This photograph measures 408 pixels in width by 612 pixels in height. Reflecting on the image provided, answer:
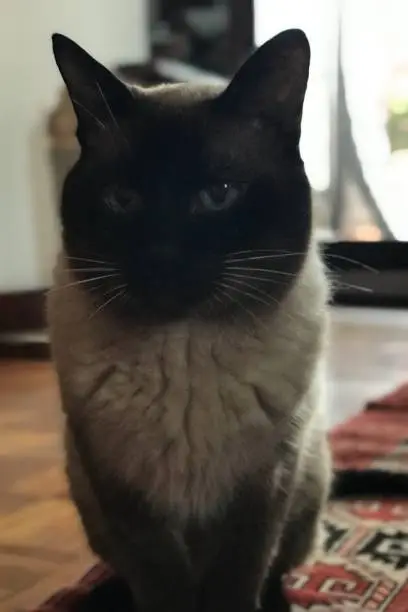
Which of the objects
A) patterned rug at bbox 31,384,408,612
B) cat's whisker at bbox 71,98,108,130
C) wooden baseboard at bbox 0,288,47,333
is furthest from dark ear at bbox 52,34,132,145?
wooden baseboard at bbox 0,288,47,333

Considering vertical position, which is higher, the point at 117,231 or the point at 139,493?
the point at 117,231

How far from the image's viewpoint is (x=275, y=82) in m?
1.07

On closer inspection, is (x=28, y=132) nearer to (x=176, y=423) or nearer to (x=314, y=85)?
(x=314, y=85)

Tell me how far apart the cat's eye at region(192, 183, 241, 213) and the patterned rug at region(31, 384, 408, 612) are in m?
0.53

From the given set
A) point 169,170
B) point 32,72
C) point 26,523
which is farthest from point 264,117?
point 32,72

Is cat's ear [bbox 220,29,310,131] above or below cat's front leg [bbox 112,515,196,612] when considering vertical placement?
above

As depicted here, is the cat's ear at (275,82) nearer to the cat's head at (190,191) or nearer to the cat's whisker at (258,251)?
the cat's head at (190,191)

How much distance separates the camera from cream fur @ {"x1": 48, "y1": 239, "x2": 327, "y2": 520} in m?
1.11

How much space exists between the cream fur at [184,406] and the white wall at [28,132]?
189 centimetres

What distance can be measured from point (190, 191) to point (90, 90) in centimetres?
18

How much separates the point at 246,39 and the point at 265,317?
7.82 feet

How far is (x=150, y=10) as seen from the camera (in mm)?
3398

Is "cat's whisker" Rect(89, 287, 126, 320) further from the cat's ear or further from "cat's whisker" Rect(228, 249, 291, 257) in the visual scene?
the cat's ear

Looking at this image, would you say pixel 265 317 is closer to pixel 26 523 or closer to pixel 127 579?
pixel 127 579
